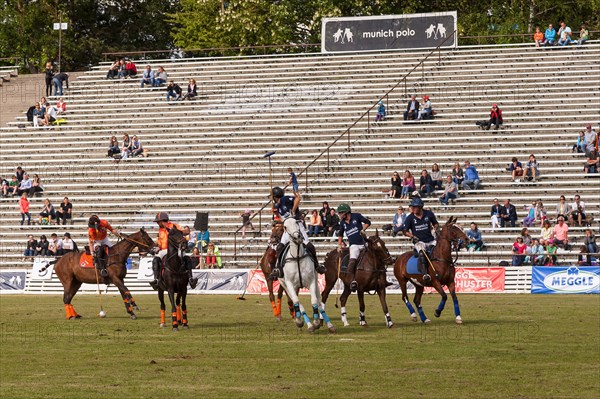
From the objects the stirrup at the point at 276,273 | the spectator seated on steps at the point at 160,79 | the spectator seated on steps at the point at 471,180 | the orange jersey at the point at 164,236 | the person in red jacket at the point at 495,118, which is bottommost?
the stirrup at the point at 276,273

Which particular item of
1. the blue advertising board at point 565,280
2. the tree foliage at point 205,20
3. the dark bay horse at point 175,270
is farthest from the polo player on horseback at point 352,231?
the tree foliage at point 205,20

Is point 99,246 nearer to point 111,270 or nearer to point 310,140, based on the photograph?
point 111,270

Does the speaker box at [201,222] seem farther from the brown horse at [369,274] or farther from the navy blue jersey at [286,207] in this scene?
the navy blue jersey at [286,207]

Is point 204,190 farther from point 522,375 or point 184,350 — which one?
point 522,375

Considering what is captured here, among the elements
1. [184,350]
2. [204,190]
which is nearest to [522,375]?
[184,350]

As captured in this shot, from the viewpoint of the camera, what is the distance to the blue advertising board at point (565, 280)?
128ft

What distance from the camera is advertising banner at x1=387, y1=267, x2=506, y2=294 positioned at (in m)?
40.5

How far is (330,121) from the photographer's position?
186 ft

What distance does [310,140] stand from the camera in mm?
55281

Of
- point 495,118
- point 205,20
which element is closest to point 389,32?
point 495,118

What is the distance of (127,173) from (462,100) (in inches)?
637

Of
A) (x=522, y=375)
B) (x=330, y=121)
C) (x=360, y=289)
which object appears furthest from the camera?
(x=330, y=121)

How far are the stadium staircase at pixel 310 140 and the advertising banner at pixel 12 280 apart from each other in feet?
11.5

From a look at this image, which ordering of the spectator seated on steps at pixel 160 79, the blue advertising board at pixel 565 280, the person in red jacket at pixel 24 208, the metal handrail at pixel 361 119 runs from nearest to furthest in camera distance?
1. the blue advertising board at pixel 565 280
2. the metal handrail at pixel 361 119
3. the person in red jacket at pixel 24 208
4. the spectator seated on steps at pixel 160 79
